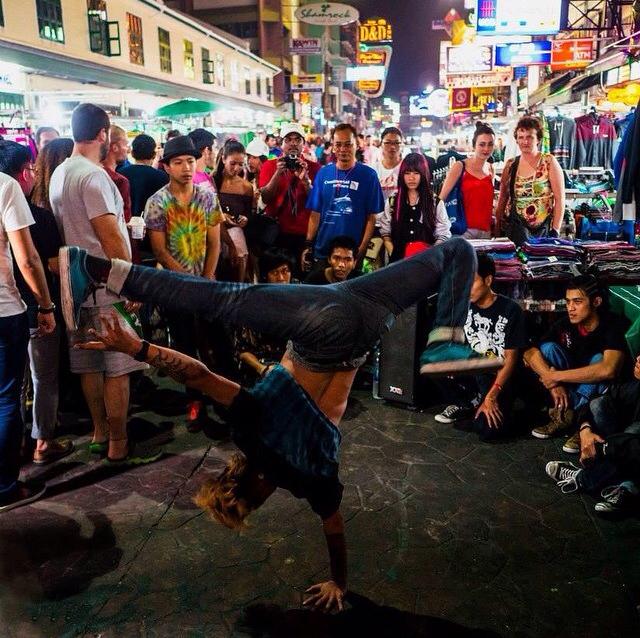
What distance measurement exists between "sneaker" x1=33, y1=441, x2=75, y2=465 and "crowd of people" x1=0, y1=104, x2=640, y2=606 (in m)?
0.02

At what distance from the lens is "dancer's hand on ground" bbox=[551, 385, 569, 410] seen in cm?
487

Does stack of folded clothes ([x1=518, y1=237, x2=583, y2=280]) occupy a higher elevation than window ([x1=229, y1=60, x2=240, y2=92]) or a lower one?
lower

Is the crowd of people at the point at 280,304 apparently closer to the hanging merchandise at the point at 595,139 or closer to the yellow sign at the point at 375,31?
the hanging merchandise at the point at 595,139

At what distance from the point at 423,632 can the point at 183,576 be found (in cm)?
130

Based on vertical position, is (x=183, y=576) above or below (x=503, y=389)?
below

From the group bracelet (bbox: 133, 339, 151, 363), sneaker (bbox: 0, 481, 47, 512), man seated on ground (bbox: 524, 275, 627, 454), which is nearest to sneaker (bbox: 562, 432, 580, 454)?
man seated on ground (bbox: 524, 275, 627, 454)

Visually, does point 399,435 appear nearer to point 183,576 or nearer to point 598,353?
point 598,353

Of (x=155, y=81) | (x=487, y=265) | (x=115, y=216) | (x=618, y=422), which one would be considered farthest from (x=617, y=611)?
(x=155, y=81)

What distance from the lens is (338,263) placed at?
17.6 ft

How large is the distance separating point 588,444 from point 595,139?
6.87 meters

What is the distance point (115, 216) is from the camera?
398 cm

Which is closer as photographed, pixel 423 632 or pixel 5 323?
pixel 423 632

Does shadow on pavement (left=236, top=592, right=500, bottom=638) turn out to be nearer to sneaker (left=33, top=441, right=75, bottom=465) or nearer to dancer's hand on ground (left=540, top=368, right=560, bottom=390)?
sneaker (left=33, top=441, right=75, bottom=465)

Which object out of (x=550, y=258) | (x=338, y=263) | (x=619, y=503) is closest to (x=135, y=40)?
(x=338, y=263)
